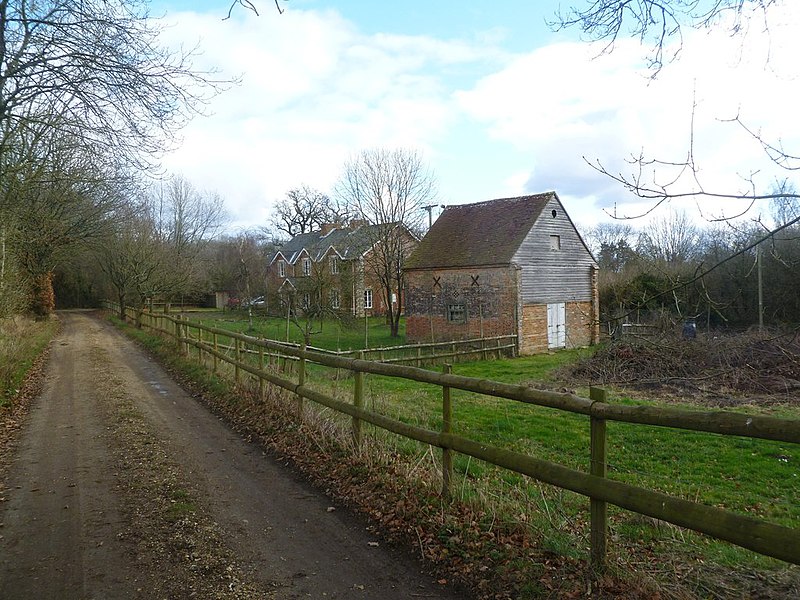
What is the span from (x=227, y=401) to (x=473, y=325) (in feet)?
60.9

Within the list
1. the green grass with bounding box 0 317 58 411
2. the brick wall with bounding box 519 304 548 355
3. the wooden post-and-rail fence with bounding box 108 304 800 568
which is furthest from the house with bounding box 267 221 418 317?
the wooden post-and-rail fence with bounding box 108 304 800 568

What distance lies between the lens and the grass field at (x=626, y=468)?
468 centimetres

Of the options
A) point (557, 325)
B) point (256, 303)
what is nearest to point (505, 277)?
point (557, 325)

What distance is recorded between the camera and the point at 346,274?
27.2m

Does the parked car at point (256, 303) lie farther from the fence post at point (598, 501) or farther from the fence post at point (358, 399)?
the fence post at point (598, 501)

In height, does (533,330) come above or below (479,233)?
below

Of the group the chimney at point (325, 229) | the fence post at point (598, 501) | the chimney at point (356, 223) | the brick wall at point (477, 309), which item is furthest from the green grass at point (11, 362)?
the chimney at point (325, 229)

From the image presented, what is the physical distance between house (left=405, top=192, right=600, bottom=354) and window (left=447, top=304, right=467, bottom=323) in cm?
5

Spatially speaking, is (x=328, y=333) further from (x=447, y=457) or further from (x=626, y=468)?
(x=447, y=457)

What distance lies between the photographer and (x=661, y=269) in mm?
4227

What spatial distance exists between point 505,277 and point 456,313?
3.31 m

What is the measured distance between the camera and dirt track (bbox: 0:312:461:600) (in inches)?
160

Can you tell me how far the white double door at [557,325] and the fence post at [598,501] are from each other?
2519 cm

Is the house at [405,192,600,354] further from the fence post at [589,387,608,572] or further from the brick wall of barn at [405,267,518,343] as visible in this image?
the fence post at [589,387,608,572]
